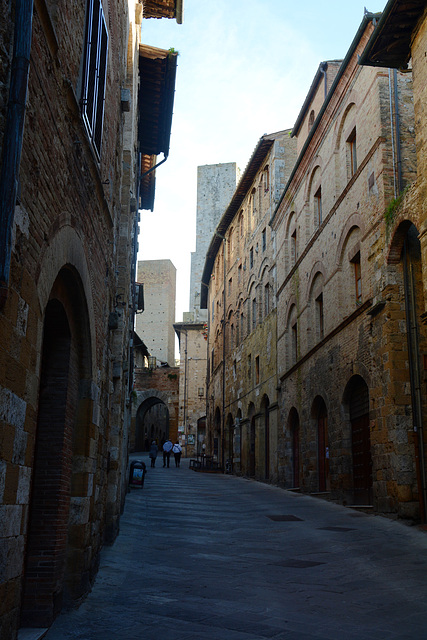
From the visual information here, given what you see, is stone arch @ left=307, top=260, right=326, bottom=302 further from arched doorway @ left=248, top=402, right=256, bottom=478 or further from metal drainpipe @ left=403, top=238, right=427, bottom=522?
arched doorway @ left=248, top=402, right=256, bottom=478

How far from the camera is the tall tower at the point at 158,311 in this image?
190ft

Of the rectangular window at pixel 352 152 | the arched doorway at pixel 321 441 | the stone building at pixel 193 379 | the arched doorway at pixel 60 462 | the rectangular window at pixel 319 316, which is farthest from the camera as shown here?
the stone building at pixel 193 379

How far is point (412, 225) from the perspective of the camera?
12.2 metres

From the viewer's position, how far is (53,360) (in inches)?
234

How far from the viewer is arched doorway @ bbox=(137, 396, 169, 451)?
4509 cm

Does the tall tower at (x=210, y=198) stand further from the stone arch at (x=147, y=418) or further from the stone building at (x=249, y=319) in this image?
the stone building at (x=249, y=319)

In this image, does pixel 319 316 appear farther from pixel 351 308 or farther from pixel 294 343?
pixel 351 308

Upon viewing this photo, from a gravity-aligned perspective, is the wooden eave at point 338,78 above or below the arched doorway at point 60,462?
above

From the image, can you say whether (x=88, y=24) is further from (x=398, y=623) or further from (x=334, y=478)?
(x=334, y=478)

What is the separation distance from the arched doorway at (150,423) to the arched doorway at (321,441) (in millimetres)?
27458

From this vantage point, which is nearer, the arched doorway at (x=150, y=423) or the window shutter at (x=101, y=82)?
the window shutter at (x=101, y=82)

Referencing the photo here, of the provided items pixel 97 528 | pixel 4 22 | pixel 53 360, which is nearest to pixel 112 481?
pixel 97 528

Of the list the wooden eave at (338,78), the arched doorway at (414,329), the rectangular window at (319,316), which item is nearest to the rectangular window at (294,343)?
the rectangular window at (319,316)

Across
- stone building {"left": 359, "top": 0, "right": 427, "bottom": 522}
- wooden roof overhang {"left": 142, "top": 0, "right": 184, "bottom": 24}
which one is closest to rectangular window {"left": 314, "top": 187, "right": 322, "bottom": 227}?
stone building {"left": 359, "top": 0, "right": 427, "bottom": 522}
